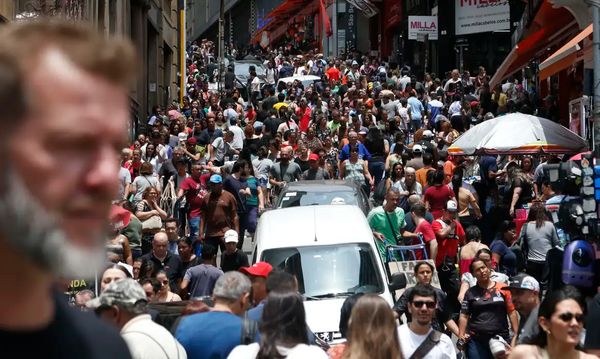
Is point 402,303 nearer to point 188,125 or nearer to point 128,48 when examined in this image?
point 128,48

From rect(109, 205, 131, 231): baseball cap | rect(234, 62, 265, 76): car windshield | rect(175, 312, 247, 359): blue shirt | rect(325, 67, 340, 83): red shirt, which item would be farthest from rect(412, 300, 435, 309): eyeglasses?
rect(234, 62, 265, 76): car windshield

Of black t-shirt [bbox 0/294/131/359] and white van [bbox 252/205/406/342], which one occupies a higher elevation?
black t-shirt [bbox 0/294/131/359]

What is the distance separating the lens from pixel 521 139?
1862 centimetres

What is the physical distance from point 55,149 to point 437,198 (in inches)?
648

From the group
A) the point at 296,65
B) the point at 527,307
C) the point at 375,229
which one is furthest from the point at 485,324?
the point at 296,65

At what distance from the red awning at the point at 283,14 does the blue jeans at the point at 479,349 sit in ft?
228

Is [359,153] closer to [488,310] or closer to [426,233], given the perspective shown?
[426,233]

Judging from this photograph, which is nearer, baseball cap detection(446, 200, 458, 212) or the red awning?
baseball cap detection(446, 200, 458, 212)

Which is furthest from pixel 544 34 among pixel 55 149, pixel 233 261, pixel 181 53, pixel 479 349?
pixel 181 53

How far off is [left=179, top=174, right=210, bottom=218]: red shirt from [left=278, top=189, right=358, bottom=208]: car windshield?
6.65ft

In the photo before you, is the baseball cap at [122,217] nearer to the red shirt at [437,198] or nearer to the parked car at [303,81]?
the red shirt at [437,198]

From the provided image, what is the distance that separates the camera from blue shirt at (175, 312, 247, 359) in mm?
6836

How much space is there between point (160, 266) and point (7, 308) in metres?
11.8

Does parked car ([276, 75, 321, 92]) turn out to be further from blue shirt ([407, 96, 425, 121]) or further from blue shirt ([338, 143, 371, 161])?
blue shirt ([338, 143, 371, 161])
